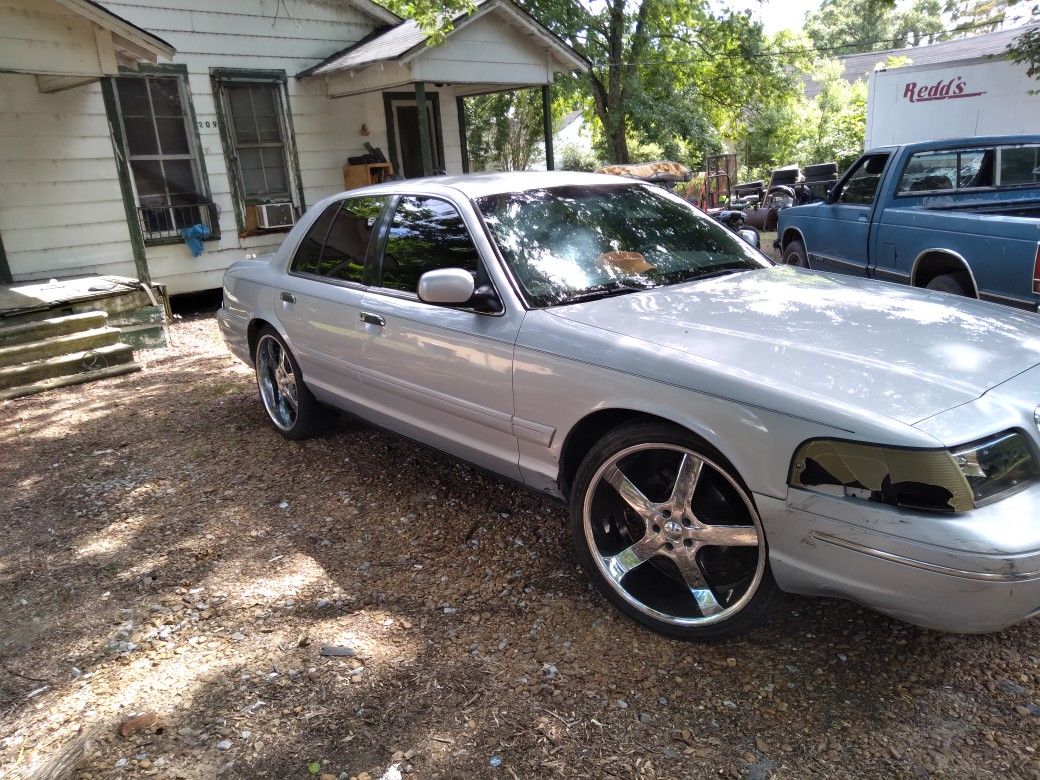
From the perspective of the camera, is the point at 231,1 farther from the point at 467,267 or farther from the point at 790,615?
the point at 790,615

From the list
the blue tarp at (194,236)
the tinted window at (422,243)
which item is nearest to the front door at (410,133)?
the blue tarp at (194,236)

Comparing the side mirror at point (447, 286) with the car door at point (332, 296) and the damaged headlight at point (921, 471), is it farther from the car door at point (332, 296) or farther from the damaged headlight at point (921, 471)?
the damaged headlight at point (921, 471)

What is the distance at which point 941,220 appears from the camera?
19.7ft

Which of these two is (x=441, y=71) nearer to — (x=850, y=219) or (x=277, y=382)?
(x=850, y=219)

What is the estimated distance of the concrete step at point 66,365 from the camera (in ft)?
22.8

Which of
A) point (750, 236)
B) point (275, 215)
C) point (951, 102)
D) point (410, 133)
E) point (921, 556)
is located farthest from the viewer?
point (951, 102)

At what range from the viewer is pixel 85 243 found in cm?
919

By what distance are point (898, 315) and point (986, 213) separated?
154 inches

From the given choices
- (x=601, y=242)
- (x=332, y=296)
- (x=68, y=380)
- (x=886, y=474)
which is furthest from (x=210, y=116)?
(x=886, y=474)

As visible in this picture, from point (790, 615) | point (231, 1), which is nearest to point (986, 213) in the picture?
point (790, 615)

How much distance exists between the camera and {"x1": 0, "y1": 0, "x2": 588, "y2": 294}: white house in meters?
8.59

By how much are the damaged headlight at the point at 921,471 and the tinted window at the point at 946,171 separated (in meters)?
5.44

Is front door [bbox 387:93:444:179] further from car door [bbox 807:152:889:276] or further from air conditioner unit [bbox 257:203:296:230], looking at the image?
car door [bbox 807:152:889:276]

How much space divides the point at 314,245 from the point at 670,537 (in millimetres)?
2888
